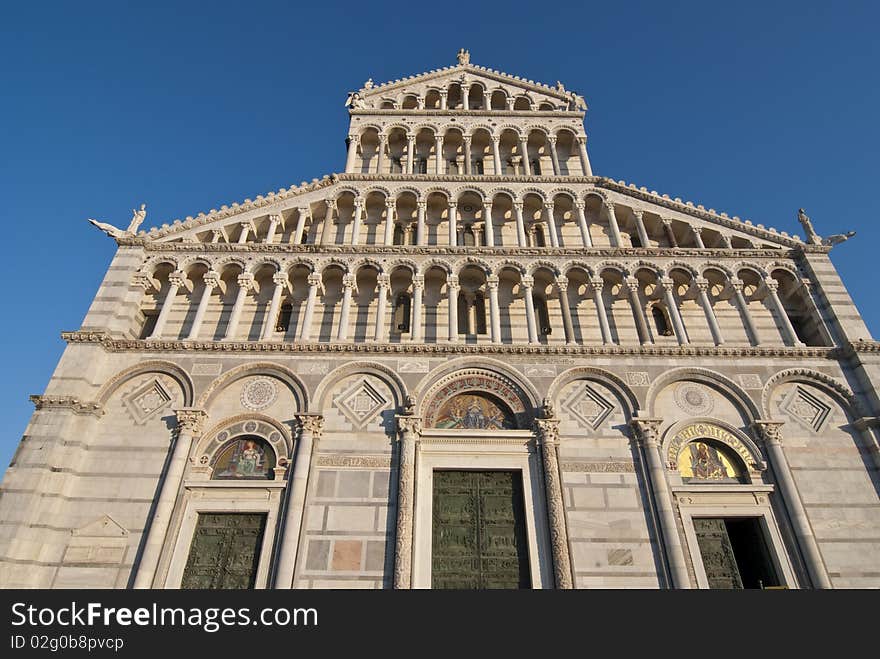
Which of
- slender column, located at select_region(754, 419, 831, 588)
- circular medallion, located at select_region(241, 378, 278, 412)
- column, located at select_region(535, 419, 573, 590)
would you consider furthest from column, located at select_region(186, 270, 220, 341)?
slender column, located at select_region(754, 419, 831, 588)

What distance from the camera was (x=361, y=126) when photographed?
844 inches

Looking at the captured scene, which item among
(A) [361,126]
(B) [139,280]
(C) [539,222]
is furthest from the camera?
(A) [361,126]

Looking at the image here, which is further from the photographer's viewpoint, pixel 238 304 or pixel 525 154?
pixel 525 154

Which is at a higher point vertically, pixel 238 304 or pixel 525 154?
pixel 525 154

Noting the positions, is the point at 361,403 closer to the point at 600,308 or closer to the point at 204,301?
the point at 204,301

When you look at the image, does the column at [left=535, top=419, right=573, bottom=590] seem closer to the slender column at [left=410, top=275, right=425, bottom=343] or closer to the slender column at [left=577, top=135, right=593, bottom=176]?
the slender column at [left=410, top=275, right=425, bottom=343]

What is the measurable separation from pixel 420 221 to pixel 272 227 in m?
5.01

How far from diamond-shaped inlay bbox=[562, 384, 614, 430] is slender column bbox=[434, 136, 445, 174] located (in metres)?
10.1

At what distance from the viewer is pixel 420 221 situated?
59.8 feet

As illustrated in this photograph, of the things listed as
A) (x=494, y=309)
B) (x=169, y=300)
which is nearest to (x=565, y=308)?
(x=494, y=309)

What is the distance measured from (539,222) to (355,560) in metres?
12.9
